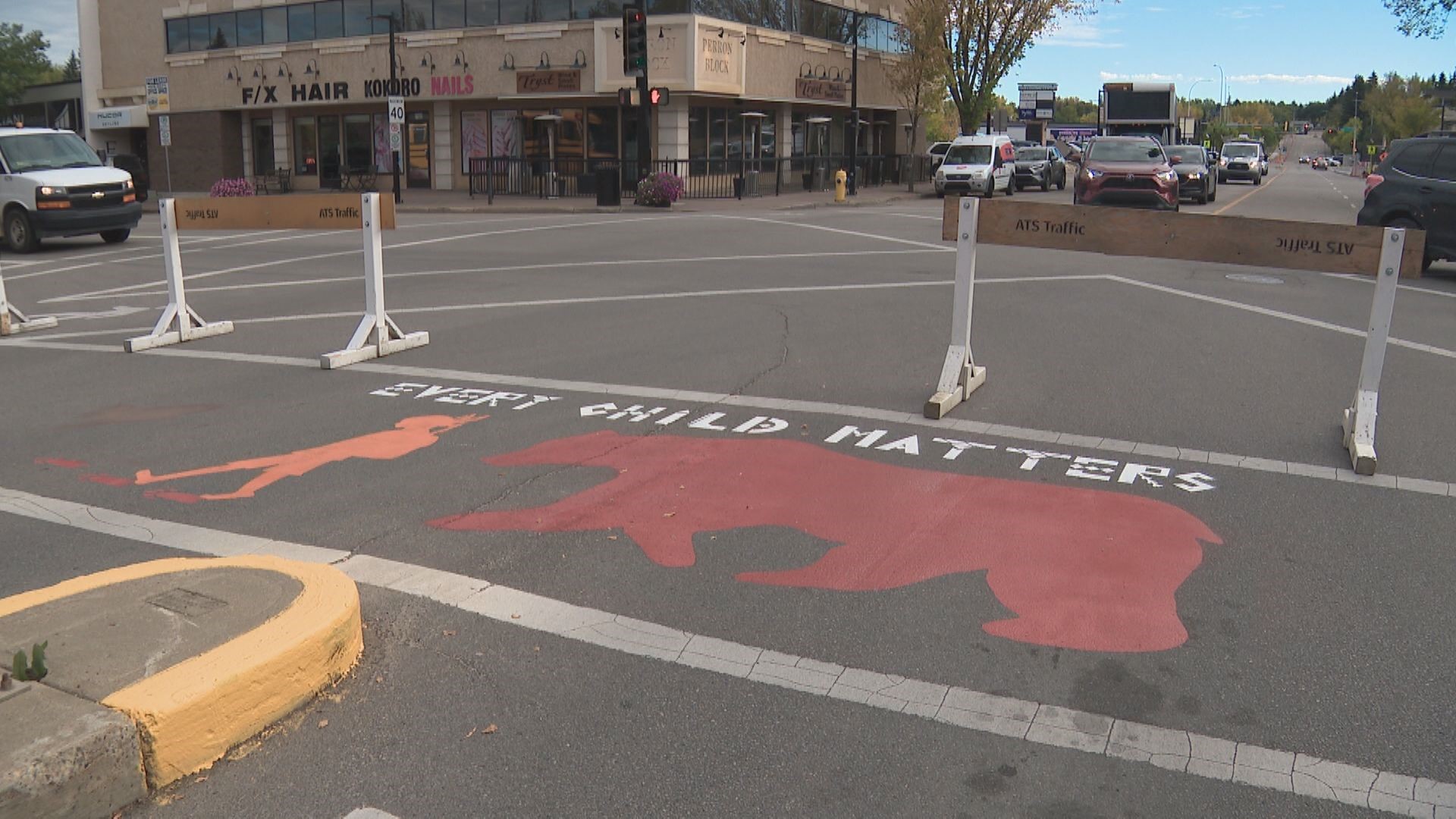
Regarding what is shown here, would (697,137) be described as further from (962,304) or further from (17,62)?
(17,62)

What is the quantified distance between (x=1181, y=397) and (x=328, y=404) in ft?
21.1

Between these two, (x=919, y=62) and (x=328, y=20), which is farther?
Answer: (x=919, y=62)

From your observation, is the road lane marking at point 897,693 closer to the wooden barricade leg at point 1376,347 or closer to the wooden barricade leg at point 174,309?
the wooden barricade leg at point 1376,347

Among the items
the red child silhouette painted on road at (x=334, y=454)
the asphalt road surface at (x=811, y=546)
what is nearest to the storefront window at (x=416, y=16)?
the asphalt road surface at (x=811, y=546)

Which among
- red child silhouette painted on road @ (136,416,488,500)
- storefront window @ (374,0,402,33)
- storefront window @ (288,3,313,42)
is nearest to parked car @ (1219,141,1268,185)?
storefront window @ (374,0,402,33)

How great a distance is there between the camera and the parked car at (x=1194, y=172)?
34.9 meters

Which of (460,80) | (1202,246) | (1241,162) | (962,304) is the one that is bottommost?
(962,304)

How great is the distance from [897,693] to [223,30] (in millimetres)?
49731

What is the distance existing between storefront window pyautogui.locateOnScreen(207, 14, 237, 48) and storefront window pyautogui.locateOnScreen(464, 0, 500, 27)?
37.9 feet

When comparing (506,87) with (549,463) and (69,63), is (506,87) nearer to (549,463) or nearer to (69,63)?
(549,463)

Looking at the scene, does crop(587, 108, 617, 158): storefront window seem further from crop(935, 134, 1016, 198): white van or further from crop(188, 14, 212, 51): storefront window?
crop(188, 14, 212, 51): storefront window

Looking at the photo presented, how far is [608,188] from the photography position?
1321 inches

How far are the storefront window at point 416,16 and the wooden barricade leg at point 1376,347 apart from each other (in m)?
39.2

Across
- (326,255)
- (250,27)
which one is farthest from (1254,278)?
(250,27)
